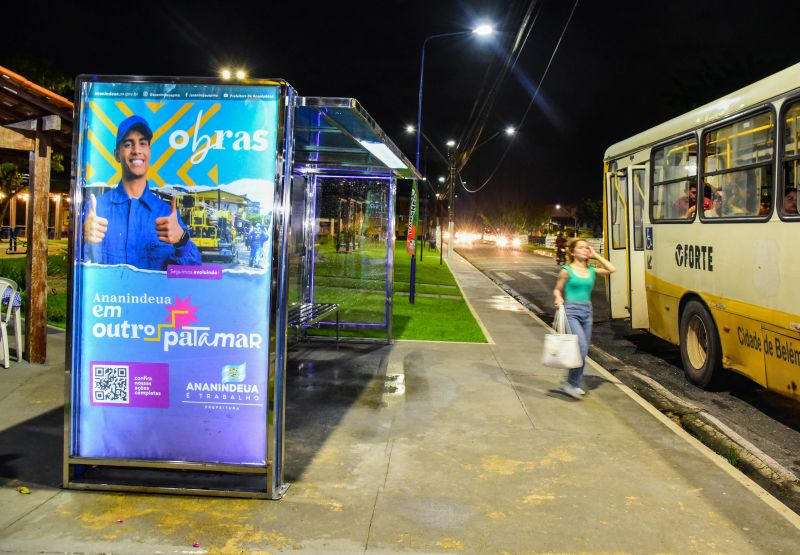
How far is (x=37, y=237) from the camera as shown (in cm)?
780

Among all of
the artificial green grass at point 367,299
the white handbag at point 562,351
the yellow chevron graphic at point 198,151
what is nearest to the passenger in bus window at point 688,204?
the white handbag at point 562,351

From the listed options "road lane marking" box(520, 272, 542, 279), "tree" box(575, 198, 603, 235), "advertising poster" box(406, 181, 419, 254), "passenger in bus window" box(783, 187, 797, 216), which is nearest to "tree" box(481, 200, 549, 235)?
"tree" box(575, 198, 603, 235)

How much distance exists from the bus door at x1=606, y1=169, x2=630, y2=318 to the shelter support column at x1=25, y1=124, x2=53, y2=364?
789cm

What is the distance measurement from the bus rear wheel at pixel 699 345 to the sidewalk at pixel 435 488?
3.71 feet

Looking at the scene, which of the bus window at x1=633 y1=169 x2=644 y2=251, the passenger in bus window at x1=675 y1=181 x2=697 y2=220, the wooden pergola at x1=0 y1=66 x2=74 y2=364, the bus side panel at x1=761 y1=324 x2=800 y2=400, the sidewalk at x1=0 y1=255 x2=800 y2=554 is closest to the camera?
the sidewalk at x1=0 y1=255 x2=800 y2=554

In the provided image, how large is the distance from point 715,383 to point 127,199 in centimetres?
682

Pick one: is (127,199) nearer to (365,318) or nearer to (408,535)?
(408,535)

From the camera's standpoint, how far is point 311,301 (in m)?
10.5

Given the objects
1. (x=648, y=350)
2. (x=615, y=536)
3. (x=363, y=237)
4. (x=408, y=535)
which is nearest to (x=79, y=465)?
(x=408, y=535)

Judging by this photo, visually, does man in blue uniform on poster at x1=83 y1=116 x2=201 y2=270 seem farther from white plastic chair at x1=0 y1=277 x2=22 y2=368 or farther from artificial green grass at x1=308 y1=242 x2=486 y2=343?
artificial green grass at x1=308 y1=242 x2=486 y2=343

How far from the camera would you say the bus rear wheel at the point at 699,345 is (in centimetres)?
777

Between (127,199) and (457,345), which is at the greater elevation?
(127,199)

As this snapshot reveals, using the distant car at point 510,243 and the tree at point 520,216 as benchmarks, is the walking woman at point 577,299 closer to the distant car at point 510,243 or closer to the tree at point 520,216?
the distant car at point 510,243

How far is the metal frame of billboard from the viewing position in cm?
427
